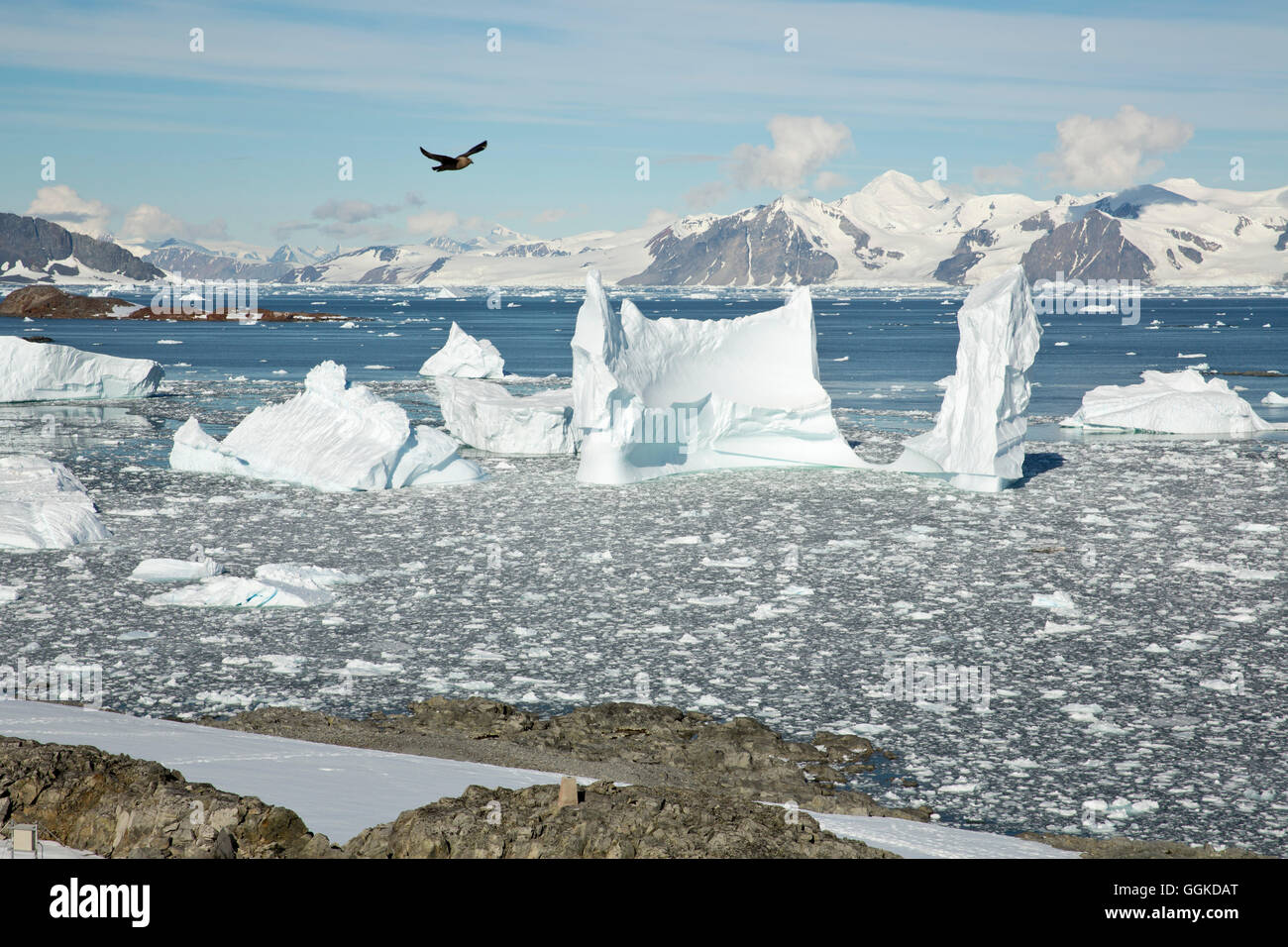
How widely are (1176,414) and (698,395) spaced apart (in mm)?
10667

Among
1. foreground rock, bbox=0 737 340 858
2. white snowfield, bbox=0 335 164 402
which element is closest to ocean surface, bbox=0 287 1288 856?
foreground rock, bbox=0 737 340 858

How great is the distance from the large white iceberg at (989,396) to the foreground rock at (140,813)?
12.1m

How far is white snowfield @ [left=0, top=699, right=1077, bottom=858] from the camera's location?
14.4 feet

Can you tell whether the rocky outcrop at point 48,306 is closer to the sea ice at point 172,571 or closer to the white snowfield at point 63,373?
the white snowfield at point 63,373

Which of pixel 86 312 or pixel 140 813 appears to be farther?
pixel 86 312

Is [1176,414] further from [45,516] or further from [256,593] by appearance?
[45,516]

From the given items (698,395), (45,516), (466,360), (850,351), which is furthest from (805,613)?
(850,351)

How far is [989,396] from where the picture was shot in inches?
571

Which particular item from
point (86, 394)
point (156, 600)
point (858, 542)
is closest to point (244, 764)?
point (156, 600)

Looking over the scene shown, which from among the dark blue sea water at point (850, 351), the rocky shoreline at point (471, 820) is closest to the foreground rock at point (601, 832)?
the rocky shoreline at point (471, 820)

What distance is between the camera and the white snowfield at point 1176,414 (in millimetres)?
20703

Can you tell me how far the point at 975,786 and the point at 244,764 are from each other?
143 inches

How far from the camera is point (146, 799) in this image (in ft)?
13.1

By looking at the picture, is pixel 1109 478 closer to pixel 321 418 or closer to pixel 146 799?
pixel 321 418
